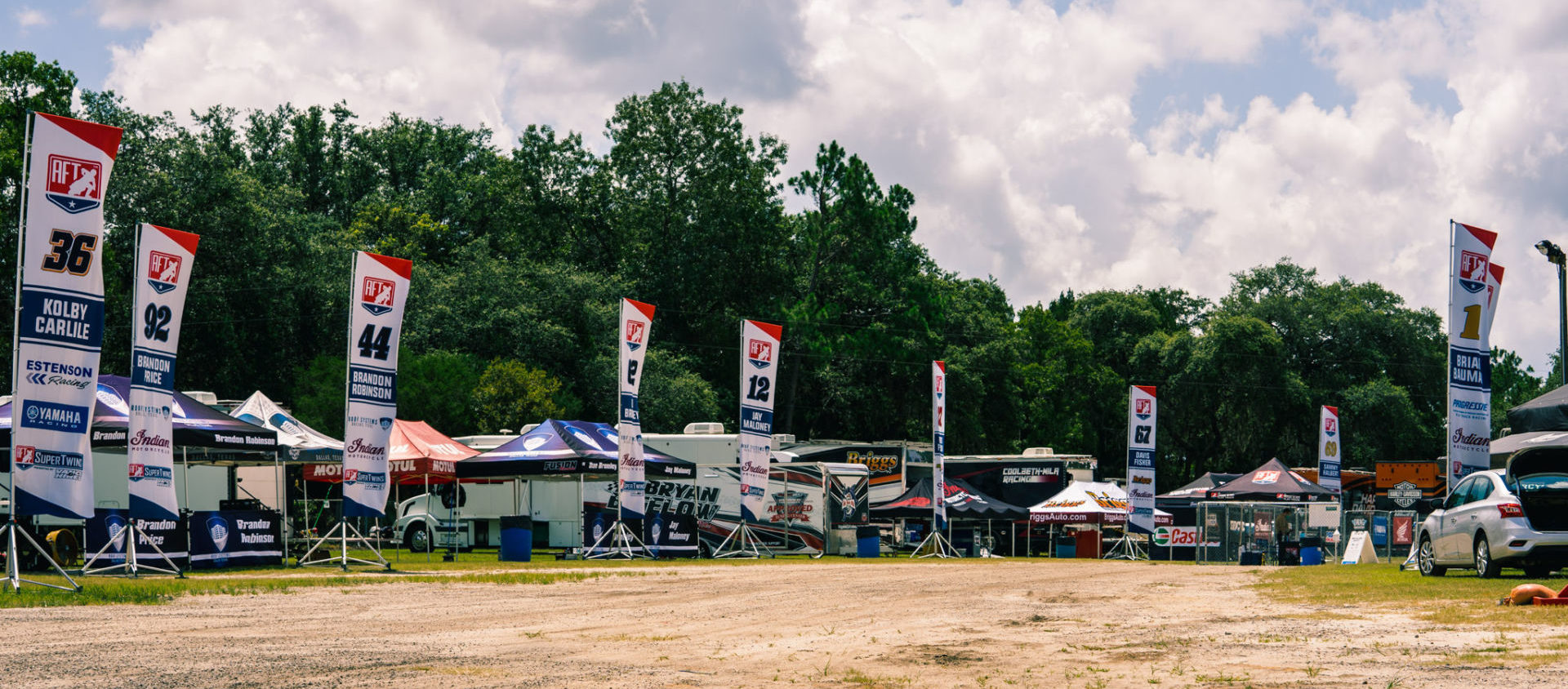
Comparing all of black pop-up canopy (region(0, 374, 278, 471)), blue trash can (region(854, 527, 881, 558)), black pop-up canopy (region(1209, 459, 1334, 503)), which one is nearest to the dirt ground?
black pop-up canopy (region(0, 374, 278, 471))

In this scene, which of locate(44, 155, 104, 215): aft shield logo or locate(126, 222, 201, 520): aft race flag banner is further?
locate(126, 222, 201, 520): aft race flag banner

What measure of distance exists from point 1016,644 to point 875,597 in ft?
19.7

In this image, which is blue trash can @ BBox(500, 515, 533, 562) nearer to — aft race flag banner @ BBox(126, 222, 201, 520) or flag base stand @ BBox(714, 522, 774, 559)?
flag base stand @ BBox(714, 522, 774, 559)

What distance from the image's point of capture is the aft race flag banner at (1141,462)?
1423 inches

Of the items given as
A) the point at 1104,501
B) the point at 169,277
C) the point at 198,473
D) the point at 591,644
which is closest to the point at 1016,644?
the point at 591,644

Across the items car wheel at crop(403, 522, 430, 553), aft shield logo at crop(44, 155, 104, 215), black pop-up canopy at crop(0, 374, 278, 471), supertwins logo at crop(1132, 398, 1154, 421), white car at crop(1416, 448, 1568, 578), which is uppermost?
aft shield logo at crop(44, 155, 104, 215)

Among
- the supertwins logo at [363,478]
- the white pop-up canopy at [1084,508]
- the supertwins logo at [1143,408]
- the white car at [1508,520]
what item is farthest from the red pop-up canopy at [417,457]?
the white car at [1508,520]

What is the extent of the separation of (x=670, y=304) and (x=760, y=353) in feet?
101

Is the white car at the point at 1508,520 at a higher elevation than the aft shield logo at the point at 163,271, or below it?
below

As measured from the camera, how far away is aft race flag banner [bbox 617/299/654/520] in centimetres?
2856

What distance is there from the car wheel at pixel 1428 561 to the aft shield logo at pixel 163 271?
18712 millimetres

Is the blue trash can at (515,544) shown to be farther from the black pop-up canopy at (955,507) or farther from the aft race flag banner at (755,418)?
the black pop-up canopy at (955,507)

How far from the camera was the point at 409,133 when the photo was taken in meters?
74.1

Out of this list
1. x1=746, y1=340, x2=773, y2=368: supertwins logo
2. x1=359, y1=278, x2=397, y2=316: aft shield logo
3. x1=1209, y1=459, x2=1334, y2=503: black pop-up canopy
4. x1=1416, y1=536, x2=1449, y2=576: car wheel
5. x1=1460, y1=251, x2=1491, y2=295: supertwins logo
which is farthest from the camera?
x1=1209, y1=459, x2=1334, y2=503: black pop-up canopy
